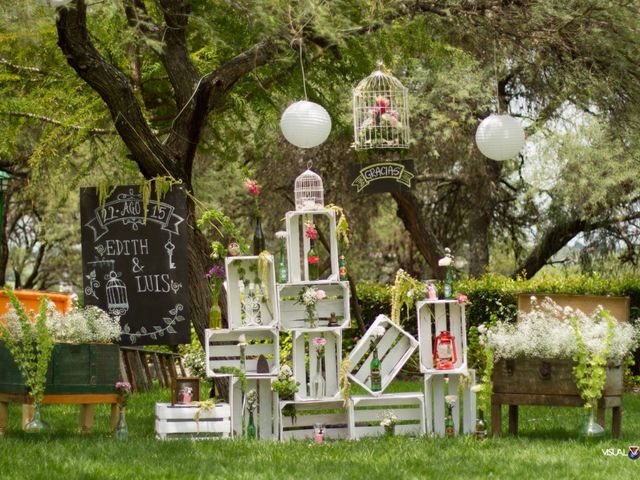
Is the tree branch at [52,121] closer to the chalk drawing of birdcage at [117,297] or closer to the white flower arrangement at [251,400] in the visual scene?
the chalk drawing of birdcage at [117,297]

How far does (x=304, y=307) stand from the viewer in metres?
8.44

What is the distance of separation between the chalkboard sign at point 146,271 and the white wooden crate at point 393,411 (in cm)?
179

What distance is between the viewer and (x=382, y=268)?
73.3ft

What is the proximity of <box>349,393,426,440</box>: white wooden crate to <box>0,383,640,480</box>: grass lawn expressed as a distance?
41cm

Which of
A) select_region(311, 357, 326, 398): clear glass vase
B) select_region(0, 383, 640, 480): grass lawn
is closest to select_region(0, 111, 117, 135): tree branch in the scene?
select_region(0, 383, 640, 480): grass lawn

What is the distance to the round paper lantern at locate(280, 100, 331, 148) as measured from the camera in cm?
871

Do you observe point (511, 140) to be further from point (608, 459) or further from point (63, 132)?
point (63, 132)

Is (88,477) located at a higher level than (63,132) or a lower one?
lower

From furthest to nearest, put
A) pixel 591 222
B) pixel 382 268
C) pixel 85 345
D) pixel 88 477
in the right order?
pixel 382 268, pixel 591 222, pixel 85 345, pixel 88 477

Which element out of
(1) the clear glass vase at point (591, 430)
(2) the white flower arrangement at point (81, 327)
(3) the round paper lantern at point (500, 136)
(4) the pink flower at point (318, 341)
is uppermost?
(3) the round paper lantern at point (500, 136)

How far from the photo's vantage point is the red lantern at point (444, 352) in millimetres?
8305

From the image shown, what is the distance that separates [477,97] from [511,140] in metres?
5.45

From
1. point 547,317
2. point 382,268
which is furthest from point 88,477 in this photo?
point 382,268

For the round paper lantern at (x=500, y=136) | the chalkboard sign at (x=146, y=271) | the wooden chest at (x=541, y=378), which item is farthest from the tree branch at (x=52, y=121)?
the wooden chest at (x=541, y=378)
